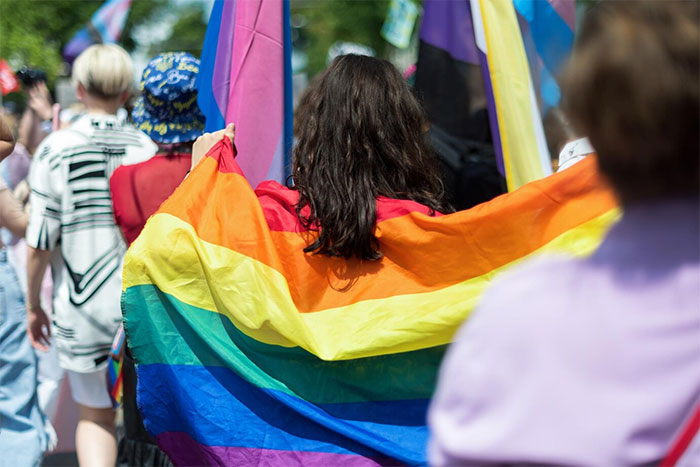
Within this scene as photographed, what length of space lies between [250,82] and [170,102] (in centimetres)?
39

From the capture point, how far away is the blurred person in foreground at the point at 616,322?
1157 mm

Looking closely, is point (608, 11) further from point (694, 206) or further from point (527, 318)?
point (527, 318)

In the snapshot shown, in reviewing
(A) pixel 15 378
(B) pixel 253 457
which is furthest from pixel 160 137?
(B) pixel 253 457

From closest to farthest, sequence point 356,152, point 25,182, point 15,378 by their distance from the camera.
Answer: point 356,152 → point 15,378 → point 25,182

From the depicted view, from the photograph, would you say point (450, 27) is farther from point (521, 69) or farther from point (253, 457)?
point (253, 457)

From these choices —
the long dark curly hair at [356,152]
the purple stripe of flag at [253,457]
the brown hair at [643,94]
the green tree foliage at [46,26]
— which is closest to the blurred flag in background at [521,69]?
the long dark curly hair at [356,152]

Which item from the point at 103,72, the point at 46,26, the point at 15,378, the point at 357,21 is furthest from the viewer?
the point at 46,26

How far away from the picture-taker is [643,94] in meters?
1.13

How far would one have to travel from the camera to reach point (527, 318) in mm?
1195

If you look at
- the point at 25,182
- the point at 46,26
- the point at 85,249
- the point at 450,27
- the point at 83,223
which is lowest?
the point at 46,26

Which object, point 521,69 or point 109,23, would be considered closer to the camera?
point 521,69

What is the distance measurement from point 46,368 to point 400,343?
3.47 m

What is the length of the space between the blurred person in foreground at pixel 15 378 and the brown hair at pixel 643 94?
9.23 ft

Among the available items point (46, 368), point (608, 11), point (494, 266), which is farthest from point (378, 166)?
point (46, 368)
